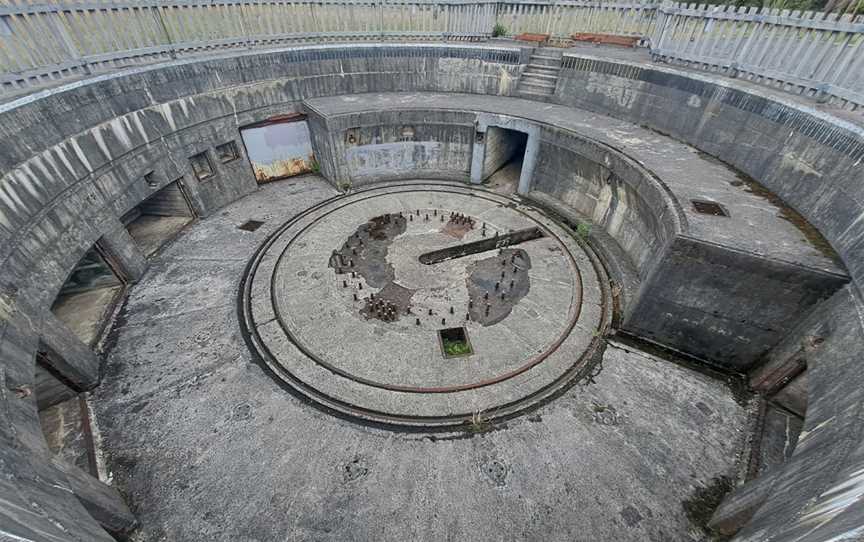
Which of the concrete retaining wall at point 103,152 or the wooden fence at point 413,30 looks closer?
the concrete retaining wall at point 103,152

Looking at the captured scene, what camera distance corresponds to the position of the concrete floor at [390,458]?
8094mm

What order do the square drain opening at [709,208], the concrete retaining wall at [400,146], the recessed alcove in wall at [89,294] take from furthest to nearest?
the concrete retaining wall at [400,146]
the recessed alcove in wall at [89,294]
the square drain opening at [709,208]

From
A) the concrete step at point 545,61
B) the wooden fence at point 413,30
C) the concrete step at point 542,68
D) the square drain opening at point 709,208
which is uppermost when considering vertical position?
the wooden fence at point 413,30

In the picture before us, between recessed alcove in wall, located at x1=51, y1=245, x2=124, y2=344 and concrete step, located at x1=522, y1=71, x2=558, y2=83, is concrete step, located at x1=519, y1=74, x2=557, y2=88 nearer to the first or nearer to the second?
concrete step, located at x1=522, y1=71, x2=558, y2=83

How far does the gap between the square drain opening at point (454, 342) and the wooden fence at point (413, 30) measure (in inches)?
579

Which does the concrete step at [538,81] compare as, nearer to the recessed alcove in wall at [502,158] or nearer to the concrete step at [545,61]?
the concrete step at [545,61]

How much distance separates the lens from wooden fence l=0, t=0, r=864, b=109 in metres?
12.8

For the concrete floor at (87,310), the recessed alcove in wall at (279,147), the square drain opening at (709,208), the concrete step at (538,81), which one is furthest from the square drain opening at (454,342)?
the concrete step at (538,81)

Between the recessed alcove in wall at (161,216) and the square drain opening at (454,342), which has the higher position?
the recessed alcove in wall at (161,216)

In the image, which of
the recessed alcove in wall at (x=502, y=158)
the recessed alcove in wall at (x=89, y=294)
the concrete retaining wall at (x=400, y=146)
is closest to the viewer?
the recessed alcove in wall at (x=89, y=294)

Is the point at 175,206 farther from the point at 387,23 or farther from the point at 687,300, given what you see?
the point at 687,300

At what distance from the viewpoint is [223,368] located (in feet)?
36.8

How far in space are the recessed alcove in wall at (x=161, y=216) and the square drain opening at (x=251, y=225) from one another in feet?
8.59

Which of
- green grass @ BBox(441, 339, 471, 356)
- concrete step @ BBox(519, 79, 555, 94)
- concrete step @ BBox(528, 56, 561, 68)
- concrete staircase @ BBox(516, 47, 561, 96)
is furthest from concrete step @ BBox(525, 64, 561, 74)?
green grass @ BBox(441, 339, 471, 356)
